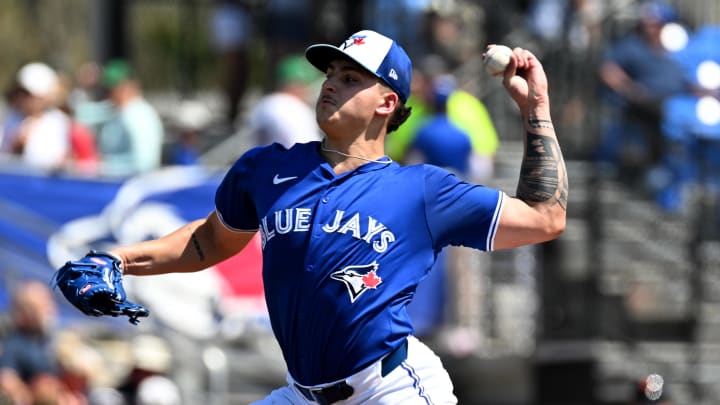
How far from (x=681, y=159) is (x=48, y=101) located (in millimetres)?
5073

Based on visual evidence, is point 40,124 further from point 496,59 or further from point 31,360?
point 496,59

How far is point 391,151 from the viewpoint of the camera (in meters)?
11.2

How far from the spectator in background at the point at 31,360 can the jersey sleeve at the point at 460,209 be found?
16.5ft

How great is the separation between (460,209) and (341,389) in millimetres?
758

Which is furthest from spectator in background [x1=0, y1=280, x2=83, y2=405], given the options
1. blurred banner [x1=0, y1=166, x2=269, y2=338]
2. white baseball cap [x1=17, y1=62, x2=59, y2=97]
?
white baseball cap [x1=17, y1=62, x2=59, y2=97]

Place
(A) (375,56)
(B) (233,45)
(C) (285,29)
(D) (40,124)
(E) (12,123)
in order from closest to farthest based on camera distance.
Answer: (A) (375,56) < (D) (40,124) < (E) (12,123) < (C) (285,29) < (B) (233,45)

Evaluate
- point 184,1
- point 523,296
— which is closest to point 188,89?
point 184,1

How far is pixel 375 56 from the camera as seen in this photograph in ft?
16.7

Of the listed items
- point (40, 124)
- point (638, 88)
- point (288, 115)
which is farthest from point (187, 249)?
point (638, 88)

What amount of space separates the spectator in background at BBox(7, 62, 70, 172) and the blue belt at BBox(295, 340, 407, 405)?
608 cm

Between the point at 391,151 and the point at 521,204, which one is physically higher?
the point at 521,204

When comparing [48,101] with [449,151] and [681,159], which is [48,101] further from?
[681,159]

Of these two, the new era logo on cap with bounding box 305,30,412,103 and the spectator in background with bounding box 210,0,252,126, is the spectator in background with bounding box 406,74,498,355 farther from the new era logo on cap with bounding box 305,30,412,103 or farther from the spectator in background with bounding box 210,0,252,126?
the new era logo on cap with bounding box 305,30,412,103

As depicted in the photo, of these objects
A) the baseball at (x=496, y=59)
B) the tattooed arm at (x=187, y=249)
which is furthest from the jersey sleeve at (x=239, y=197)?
the baseball at (x=496, y=59)
